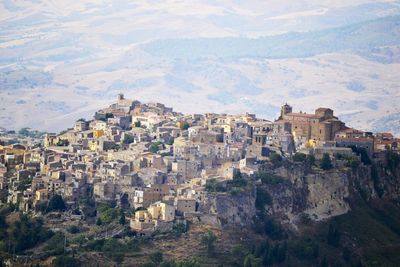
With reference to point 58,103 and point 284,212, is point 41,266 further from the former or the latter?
point 58,103

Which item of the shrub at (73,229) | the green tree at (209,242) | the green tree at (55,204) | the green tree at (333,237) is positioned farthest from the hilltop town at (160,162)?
the green tree at (333,237)

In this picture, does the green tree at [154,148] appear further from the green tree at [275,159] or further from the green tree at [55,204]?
the green tree at [55,204]

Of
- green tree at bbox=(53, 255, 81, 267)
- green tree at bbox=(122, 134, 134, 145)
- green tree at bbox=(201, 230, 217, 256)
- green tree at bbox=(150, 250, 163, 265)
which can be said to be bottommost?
green tree at bbox=(53, 255, 81, 267)

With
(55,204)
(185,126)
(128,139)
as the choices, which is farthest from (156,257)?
(185,126)

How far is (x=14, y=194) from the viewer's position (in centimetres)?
5912

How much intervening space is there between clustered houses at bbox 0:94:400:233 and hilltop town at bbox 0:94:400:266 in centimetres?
5

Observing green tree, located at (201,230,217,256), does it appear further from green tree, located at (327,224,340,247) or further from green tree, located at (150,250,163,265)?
green tree, located at (327,224,340,247)

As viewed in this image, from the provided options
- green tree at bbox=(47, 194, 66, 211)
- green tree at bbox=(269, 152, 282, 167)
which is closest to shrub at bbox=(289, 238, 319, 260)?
green tree at bbox=(269, 152, 282, 167)

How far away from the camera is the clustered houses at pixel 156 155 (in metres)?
57.6

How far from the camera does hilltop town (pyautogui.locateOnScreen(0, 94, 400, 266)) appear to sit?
56.5m

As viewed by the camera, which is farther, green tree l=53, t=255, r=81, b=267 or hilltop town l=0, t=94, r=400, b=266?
hilltop town l=0, t=94, r=400, b=266

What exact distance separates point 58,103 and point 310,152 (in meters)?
96.8

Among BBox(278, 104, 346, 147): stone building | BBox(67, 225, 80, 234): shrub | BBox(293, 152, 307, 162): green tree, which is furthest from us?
BBox(278, 104, 346, 147): stone building

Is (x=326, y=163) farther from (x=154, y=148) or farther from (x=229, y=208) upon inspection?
(x=154, y=148)
